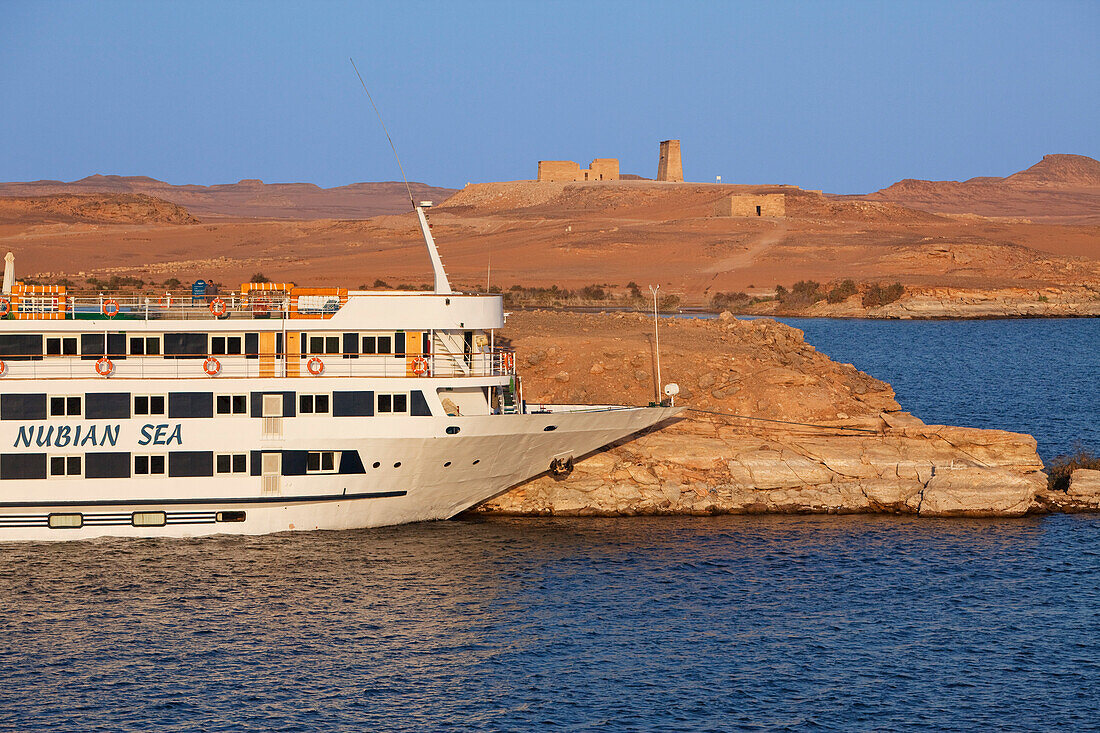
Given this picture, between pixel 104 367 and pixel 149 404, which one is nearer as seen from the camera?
pixel 149 404

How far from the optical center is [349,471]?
1193 inches

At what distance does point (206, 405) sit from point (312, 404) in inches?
94.7

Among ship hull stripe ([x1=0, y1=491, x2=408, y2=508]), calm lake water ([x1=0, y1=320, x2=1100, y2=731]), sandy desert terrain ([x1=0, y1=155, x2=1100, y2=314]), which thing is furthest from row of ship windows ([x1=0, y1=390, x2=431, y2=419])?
sandy desert terrain ([x1=0, y1=155, x2=1100, y2=314])

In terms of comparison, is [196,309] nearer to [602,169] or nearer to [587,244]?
[587,244]

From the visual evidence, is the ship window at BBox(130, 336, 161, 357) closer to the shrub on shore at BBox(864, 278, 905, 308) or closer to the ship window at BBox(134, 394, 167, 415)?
the ship window at BBox(134, 394, 167, 415)

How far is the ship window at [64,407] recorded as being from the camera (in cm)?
2989

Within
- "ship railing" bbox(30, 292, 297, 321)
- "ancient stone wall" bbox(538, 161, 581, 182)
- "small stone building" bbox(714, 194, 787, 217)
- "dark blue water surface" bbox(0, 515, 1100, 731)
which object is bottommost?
"dark blue water surface" bbox(0, 515, 1100, 731)

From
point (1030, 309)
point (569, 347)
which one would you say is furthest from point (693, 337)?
point (1030, 309)

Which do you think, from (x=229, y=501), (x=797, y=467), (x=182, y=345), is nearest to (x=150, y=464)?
(x=229, y=501)

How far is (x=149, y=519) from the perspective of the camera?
30031 mm

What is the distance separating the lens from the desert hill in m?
175

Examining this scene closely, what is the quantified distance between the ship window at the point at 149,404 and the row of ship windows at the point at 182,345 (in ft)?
3.99

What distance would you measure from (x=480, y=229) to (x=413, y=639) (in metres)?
137

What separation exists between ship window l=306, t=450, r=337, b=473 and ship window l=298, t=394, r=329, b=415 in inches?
36.3
